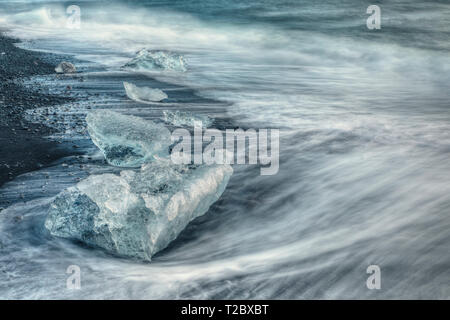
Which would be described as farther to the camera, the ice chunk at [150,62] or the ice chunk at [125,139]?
the ice chunk at [150,62]

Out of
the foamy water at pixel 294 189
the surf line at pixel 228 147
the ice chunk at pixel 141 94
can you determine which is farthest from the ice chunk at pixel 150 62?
the surf line at pixel 228 147

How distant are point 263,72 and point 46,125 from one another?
17.8ft

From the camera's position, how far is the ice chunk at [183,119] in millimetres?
5965

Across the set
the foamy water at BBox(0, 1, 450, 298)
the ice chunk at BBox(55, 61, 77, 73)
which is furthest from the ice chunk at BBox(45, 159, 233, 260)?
the ice chunk at BBox(55, 61, 77, 73)

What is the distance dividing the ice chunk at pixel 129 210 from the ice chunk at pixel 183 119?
7.14 feet

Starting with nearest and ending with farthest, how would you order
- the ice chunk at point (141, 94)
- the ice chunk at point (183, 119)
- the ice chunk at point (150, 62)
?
the ice chunk at point (183, 119) < the ice chunk at point (141, 94) < the ice chunk at point (150, 62)

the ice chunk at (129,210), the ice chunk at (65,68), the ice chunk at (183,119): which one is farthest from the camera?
the ice chunk at (65,68)

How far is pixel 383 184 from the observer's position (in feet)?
15.4

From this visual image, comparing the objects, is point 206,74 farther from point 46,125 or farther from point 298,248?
point 298,248

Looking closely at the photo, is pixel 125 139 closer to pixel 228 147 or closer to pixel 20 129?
pixel 228 147

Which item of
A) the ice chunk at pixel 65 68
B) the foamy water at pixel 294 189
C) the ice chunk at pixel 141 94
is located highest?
the ice chunk at pixel 65 68

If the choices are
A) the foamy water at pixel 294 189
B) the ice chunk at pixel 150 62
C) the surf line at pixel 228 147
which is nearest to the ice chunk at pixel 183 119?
the surf line at pixel 228 147

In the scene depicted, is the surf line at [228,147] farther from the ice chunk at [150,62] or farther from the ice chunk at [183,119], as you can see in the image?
the ice chunk at [150,62]

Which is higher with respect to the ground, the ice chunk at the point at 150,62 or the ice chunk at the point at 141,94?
the ice chunk at the point at 150,62
